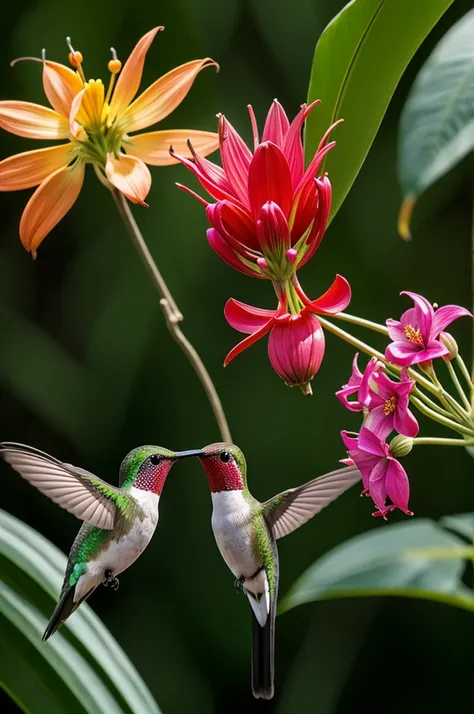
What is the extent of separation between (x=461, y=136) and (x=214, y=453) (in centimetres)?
15

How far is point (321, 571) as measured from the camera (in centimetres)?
51

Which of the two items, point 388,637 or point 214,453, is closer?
point 214,453

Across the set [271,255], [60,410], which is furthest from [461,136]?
[60,410]

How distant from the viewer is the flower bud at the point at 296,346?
1.06ft

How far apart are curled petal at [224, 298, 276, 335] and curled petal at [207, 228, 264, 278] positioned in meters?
0.02

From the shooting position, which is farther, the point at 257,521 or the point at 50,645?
the point at 50,645

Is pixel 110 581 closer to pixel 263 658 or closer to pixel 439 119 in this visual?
pixel 263 658

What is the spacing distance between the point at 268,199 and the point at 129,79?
115 millimetres

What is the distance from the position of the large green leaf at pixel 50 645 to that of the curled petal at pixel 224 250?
0.73 feet

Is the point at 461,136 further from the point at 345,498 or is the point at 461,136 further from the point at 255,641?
the point at 345,498

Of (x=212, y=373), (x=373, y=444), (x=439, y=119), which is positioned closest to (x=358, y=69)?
(x=439, y=119)

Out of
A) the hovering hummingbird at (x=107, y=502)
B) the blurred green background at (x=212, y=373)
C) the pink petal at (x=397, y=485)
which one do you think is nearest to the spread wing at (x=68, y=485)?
the hovering hummingbird at (x=107, y=502)

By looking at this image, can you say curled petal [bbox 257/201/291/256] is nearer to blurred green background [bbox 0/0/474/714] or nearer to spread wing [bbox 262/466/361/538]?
spread wing [bbox 262/466/361/538]

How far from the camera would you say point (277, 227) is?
33cm
